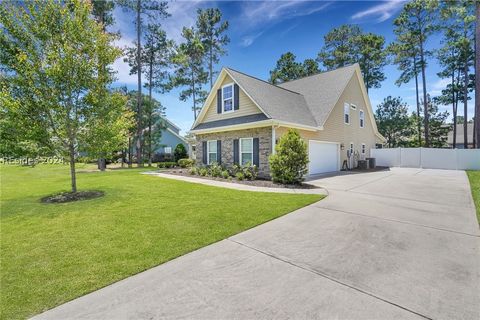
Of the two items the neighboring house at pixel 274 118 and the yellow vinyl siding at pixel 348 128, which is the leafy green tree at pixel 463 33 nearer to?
the yellow vinyl siding at pixel 348 128

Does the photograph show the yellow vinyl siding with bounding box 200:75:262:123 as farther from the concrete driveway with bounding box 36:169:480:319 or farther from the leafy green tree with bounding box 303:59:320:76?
the leafy green tree with bounding box 303:59:320:76

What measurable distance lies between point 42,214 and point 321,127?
1286cm

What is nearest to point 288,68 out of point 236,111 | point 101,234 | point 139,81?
point 139,81

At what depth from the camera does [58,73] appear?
23.8 feet

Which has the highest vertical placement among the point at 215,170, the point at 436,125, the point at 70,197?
the point at 436,125

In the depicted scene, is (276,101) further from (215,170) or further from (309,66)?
(309,66)

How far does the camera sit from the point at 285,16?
1173 centimetres

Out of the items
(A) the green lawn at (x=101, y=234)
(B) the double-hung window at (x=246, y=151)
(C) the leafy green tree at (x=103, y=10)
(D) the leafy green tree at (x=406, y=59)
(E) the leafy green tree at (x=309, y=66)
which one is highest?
(C) the leafy green tree at (x=103, y=10)

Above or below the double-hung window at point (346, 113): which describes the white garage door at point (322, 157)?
below

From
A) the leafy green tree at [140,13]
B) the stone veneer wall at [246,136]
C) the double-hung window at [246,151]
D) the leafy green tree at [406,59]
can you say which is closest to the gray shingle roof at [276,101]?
the stone veneer wall at [246,136]

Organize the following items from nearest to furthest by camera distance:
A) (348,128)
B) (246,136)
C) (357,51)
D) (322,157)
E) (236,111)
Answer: (246,136)
(236,111)
(322,157)
(348,128)
(357,51)

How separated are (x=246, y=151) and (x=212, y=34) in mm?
21288

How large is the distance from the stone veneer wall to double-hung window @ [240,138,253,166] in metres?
0.29

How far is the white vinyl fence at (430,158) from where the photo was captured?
650 inches
